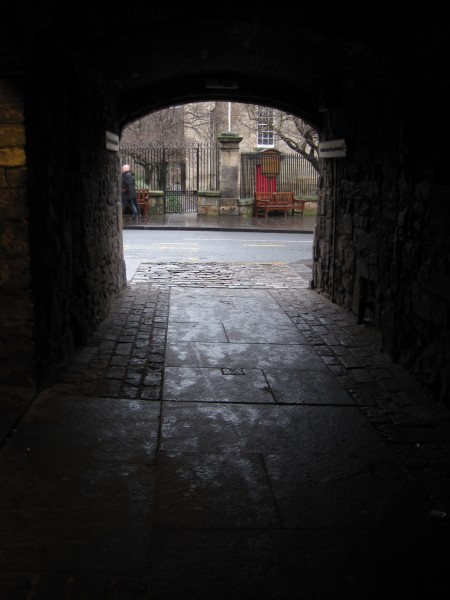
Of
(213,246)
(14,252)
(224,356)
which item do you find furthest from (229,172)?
(14,252)

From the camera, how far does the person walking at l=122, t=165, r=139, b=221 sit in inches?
816

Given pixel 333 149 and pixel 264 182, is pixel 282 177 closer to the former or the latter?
pixel 264 182

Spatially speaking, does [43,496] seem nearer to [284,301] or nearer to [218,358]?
[218,358]

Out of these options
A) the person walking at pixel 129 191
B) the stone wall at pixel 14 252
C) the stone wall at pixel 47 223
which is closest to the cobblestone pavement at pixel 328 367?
the stone wall at pixel 47 223

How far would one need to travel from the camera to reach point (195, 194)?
83.6 feet

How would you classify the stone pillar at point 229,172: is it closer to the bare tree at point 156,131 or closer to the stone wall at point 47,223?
the bare tree at point 156,131

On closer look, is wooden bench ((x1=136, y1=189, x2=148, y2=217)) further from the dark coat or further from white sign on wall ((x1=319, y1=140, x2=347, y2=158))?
white sign on wall ((x1=319, y1=140, x2=347, y2=158))

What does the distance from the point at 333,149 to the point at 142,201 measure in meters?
15.4

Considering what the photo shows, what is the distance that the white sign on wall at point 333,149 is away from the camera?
25.8ft

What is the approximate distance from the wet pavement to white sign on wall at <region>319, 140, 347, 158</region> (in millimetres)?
2633

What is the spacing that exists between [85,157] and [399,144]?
9.76ft

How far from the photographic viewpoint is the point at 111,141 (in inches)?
317

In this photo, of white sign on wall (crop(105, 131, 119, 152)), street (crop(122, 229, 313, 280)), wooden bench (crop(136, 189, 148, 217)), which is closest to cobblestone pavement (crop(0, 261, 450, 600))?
white sign on wall (crop(105, 131, 119, 152))

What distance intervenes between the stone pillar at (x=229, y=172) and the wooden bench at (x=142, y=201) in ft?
8.87
